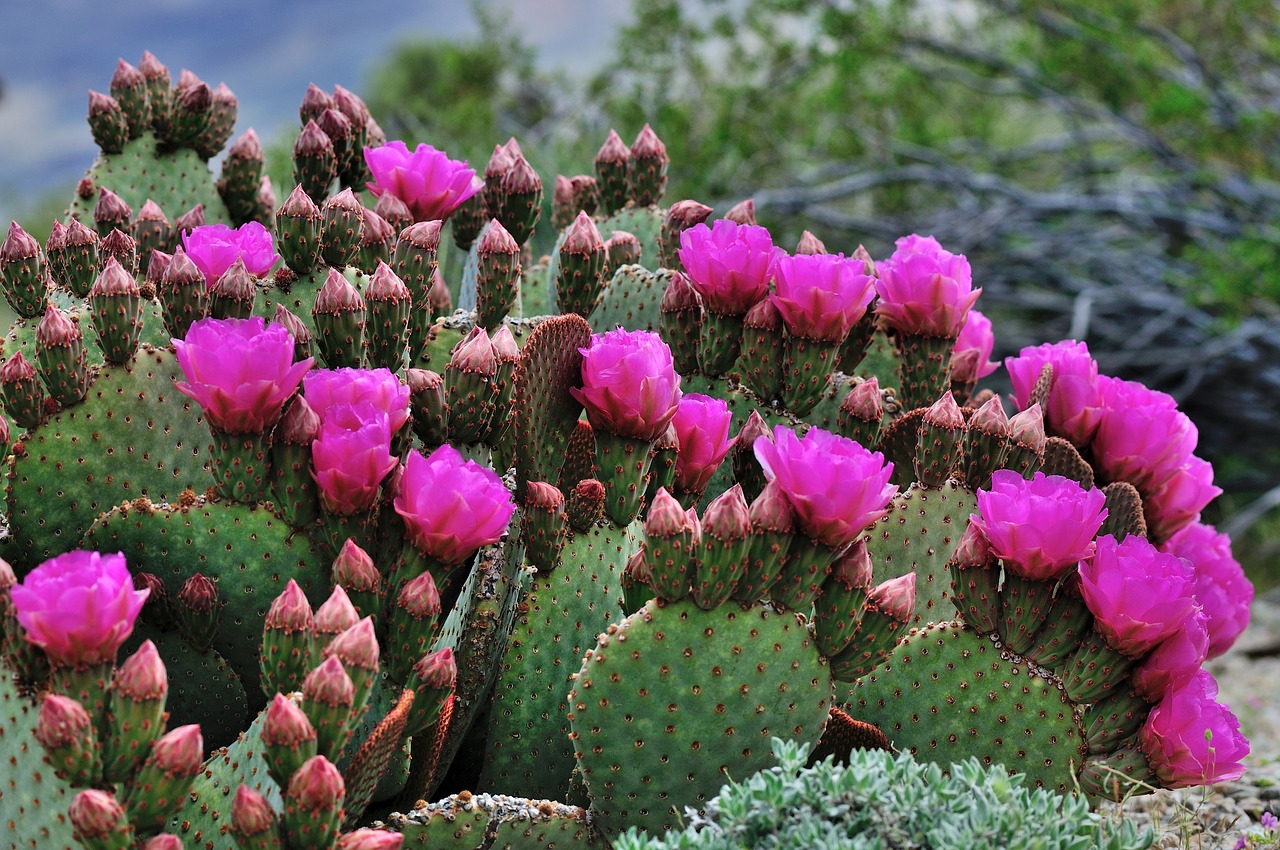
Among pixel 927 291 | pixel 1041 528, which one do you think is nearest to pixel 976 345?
pixel 927 291

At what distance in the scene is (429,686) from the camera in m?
1.55

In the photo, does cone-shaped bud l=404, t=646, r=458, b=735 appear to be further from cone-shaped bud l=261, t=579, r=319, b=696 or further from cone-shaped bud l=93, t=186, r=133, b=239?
cone-shaped bud l=93, t=186, r=133, b=239

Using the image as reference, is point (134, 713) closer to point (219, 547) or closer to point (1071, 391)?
point (219, 547)

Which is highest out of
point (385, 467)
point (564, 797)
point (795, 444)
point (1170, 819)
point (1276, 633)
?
point (385, 467)

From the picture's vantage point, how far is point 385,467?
1.55 m

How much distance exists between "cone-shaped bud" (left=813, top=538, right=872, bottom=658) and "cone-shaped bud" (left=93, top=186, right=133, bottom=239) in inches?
65.3

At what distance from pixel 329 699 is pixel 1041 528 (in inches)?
38.2

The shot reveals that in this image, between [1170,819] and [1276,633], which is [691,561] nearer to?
[1170,819]

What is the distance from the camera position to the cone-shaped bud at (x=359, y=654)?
4.49 feet

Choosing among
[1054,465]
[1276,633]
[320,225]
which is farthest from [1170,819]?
[1276,633]

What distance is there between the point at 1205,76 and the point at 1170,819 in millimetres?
4776

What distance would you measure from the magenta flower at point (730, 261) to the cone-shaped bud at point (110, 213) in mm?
1185

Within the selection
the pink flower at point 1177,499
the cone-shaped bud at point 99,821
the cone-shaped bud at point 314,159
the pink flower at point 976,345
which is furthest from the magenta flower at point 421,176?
the pink flower at point 1177,499

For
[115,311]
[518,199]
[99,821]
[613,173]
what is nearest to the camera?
[99,821]
